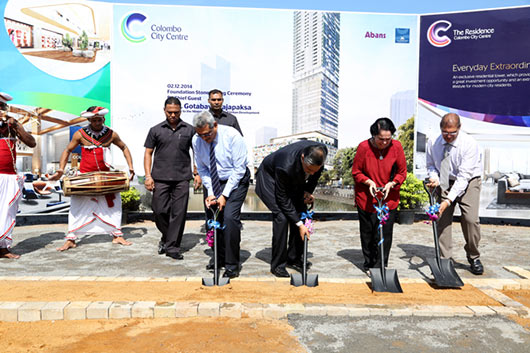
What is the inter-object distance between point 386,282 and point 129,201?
241 inches

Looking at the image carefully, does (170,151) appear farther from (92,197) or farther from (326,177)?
(326,177)

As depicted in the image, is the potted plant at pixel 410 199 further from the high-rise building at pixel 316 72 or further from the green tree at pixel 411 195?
the high-rise building at pixel 316 72

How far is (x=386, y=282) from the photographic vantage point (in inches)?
163

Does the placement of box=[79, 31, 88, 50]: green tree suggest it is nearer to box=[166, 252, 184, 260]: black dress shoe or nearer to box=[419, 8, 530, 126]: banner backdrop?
box=[166, 252, 184, 260]: black dress shoe

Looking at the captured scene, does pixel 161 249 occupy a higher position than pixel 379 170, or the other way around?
pixel 379 170

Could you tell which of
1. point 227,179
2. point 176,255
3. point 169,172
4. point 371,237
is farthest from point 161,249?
point 371,237

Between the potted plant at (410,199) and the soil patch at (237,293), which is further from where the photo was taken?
the potted plant at (410,199)

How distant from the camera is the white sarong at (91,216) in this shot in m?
6.16

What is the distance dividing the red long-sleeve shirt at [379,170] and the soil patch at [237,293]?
977 mm

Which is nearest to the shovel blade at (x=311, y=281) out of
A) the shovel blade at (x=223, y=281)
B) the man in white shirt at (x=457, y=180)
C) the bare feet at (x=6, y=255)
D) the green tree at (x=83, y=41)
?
the shovel blade at (x=223, y=281)

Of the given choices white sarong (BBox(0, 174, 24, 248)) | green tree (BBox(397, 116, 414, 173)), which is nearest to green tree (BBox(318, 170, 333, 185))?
green tree (BBox(397, 116, 414, 173))

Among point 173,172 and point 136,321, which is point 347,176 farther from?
point 136,321

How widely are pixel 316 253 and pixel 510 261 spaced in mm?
2580

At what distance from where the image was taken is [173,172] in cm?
581
